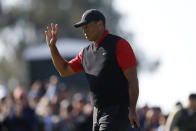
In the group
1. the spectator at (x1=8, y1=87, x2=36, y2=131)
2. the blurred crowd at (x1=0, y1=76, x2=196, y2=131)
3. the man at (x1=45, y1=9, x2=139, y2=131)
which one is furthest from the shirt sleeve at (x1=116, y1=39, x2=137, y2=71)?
the spectator at (x1=8, y1=87, x2=36, y2=131)

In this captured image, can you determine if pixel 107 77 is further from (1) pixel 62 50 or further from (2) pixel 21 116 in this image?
(1) pixel 62 50

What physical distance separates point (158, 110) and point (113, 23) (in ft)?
149

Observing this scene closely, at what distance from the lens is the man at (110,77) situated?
9461mm

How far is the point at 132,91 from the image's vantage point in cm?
944

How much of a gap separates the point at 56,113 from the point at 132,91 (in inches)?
364

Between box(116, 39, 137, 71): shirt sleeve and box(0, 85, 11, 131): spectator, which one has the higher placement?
box(116, 39, 137, 71): shirt sleeve

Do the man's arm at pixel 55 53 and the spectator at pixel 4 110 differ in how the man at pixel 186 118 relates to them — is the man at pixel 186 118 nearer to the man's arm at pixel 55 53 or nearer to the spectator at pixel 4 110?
the spectator at pixel 4 110

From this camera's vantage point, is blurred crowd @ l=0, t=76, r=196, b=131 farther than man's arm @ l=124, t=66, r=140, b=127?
Yes

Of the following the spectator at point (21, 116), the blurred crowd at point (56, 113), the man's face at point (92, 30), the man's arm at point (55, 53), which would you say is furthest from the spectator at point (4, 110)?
the man's face at point (92, 30)

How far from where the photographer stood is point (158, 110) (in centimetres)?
2105

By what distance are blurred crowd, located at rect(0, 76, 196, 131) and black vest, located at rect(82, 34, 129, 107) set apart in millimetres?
5376

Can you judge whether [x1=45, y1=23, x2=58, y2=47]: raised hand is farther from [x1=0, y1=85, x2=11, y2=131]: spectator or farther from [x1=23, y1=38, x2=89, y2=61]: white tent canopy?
[x1=23, y1=38, x2=89, y2=61]: white tent canopy

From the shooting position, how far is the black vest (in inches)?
379

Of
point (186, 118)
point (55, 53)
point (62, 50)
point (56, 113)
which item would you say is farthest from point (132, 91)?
point (62, 50)
